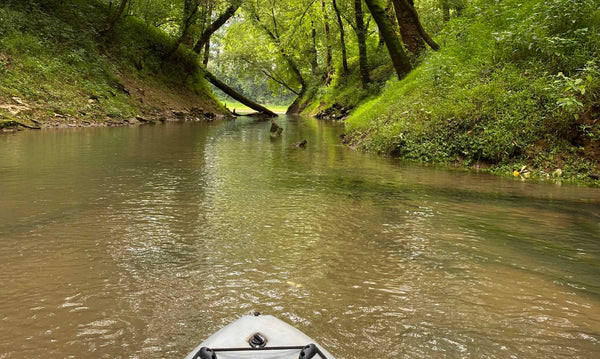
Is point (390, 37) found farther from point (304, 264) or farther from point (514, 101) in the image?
point (304, 264)

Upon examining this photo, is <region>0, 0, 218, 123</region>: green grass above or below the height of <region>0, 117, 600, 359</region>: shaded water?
above

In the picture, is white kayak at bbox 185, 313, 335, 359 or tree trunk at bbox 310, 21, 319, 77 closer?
white kayak at bbox 185, 313, 335, 359

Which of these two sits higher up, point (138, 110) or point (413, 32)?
point (413, 32)

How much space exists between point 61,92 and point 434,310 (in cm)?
1834

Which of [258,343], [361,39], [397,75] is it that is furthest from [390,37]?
[258,343]

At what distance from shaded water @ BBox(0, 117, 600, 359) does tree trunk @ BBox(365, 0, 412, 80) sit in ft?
27.3

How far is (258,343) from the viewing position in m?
1.97

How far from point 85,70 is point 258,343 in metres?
21.2

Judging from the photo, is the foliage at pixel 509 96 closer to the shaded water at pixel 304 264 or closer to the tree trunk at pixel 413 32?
the shaded water at pixel 304 264

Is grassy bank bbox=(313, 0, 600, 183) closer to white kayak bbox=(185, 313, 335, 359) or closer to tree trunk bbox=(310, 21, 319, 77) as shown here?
white kayak bbox=(185, 313, 335, 359)

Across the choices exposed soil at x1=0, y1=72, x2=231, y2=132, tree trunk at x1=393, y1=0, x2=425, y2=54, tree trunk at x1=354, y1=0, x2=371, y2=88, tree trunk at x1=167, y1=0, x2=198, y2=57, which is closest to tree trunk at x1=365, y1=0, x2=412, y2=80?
tree trunk at x1=393, y1=0, x2=425, y2=54

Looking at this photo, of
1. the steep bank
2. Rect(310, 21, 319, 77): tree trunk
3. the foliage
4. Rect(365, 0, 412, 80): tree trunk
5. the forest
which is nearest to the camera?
the foliage

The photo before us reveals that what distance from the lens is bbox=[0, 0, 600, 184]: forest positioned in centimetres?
812

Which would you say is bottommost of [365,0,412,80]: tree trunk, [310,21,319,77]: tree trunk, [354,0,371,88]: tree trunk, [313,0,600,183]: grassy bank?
[313,0,600,183]: grassy bank
